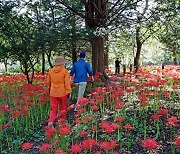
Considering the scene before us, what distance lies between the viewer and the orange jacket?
6.76m

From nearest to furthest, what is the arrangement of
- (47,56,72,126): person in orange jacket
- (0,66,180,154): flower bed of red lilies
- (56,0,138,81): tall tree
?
(0,66,180,154): flower bed of red lilies < (47,56,72,126): person in orange jacket < (56,0,138,81): tall tree

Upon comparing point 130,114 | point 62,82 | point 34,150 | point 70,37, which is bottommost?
point 34,150

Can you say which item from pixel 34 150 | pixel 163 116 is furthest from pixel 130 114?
pixel 34 150

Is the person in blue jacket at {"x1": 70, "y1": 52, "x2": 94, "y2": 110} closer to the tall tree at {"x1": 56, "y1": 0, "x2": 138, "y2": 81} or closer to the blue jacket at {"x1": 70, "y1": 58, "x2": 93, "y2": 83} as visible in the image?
the blue jacket at {"x1": 70, "y1": 58, "x2": 93, "y2": 83}

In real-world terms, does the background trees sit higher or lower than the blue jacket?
higher

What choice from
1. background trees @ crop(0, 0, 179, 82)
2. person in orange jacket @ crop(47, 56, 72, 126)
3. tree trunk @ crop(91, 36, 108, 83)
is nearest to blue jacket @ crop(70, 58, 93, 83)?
person in orange jacket @ crop(47, 56, 72, 126)

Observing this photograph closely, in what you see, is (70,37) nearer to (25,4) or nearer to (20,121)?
(25,4)

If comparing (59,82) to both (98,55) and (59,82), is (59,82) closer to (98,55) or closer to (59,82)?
(59,82)

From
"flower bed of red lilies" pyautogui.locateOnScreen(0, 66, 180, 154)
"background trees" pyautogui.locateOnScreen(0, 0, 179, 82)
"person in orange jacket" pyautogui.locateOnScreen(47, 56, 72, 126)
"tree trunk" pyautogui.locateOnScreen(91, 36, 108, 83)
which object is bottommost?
"flower bed of red lilies" pyautogui.locateOnScreen(0, 66, 180, 154)

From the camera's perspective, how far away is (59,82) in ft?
22.3

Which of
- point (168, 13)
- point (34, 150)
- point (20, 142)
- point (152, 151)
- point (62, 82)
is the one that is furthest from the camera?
point (168, 13)

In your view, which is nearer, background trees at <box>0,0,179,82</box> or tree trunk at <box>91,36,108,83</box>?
background trees at <box>0,0,179,82</box>

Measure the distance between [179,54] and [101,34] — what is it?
14.6ft

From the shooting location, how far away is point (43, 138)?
6551 mm
